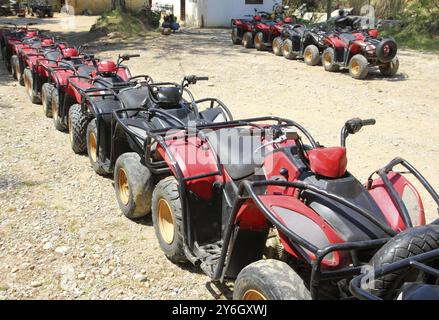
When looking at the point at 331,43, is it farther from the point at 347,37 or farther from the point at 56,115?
the point at 56,115

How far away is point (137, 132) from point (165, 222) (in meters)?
1.00

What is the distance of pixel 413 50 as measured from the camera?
15312 mm

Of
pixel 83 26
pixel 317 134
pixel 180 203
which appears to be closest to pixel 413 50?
pixel 317 134

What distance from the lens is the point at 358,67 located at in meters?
10.6

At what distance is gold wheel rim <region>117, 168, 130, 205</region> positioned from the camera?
13.9ft

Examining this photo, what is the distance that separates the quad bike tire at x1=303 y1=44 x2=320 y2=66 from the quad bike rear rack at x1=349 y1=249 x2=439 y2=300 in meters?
10.9

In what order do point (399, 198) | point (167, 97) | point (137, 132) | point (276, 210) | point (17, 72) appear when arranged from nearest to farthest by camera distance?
1. point (276, 210)
2. point (399, 198)
3. point (137, 132)
4. point (167, 97)
5. point (17, 72)

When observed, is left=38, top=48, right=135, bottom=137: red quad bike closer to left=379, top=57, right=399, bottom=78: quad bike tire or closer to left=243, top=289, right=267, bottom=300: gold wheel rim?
left=243, top=289, right=267, bottom=300: gold wheel rim

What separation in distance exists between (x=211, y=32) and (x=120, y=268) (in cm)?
1885

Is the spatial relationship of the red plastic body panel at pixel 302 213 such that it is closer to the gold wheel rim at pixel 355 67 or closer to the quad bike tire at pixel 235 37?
the gold wheel rim at pixel 355 67

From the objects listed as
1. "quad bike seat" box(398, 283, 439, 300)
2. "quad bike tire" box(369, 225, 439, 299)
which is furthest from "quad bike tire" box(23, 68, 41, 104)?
"quad bike seat" box(398, 283, 439, 300)

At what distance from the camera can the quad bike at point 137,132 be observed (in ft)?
13.0

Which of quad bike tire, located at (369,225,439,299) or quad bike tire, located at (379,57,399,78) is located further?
quad bike tire, located at (379,57,399,78)

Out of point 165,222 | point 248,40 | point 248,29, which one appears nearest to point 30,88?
point 165,222
